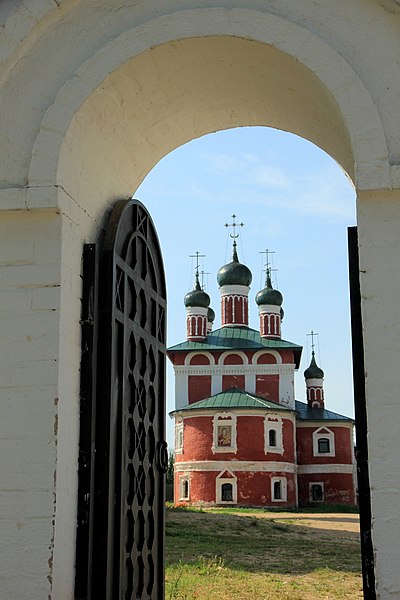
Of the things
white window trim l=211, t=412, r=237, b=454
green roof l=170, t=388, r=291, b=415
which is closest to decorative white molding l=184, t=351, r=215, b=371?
green roof l=170, t=388, r=291, b=415

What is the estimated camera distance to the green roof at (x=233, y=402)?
41094 mm

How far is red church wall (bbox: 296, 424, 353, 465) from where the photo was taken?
1764 inches

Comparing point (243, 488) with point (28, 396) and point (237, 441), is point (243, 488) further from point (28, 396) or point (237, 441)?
point (28, 396)

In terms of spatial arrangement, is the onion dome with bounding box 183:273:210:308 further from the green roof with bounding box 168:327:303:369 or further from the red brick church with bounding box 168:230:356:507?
the green roof with bounding box 168:327:303:369

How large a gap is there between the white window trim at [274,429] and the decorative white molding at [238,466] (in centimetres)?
60

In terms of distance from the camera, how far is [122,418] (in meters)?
4.59

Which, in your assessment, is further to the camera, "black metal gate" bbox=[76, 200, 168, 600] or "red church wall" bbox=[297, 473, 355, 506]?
"red church wall" bbox=[297, 473, 355, 506]

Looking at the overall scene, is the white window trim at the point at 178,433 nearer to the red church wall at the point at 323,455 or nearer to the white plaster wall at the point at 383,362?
the red church wall at the point at 323,455

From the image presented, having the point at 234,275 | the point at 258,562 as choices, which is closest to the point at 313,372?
the point at 234,275

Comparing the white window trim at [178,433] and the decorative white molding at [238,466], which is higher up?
the white window trim at [178,433]

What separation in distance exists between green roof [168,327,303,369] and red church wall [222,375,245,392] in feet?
5.09

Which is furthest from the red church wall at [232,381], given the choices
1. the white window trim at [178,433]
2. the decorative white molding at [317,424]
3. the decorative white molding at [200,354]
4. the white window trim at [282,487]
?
the white window trim at [282,487]

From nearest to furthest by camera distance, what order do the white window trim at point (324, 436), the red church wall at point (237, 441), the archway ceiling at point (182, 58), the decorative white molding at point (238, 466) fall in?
the archway ceiling at point (182, 58)
the decorative white molding at point (238, 466)
the red church wall at point (237, 441)
the white window trim at point (324, 436)

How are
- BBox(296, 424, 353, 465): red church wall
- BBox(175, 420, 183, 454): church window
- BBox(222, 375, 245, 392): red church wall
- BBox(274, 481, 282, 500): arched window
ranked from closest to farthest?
BBox(274, 481, 282, 500): arched window, BBox(175, 420, 183, 454): church window, BBox(222, 375, 245, 392): red church wall, BBox(296, 424, 353, 465): red church wall
